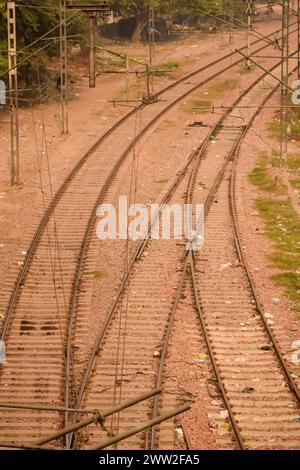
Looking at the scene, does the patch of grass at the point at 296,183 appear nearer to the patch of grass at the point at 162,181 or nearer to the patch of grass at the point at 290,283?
the patch of grass at the point at 162,181

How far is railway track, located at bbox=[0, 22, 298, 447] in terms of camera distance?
44.5 feet

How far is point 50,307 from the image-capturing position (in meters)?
17.2

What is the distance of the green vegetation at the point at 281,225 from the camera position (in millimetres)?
18702

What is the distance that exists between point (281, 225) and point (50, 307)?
320 inches

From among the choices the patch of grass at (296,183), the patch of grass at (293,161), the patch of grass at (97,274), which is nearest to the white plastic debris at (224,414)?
the patch of grass at (97,274)

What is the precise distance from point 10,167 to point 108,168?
3387mm

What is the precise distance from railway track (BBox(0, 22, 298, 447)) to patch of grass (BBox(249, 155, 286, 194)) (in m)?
4.71

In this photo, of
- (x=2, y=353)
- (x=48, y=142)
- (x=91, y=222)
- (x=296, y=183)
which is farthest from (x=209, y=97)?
(x=2, y=353)

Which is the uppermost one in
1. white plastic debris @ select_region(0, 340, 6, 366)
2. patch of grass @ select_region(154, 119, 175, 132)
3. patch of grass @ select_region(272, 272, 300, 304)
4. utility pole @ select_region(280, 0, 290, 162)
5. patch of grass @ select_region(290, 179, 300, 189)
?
utility pole @ select_region(280, 0, 290, 162)

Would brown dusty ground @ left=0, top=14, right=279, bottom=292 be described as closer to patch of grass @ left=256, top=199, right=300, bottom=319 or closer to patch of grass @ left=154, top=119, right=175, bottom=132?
patch of grass @ left=154, top=119, right=175, bottom=132

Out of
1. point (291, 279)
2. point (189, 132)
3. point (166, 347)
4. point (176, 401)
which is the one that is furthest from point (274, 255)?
point (189, 132)

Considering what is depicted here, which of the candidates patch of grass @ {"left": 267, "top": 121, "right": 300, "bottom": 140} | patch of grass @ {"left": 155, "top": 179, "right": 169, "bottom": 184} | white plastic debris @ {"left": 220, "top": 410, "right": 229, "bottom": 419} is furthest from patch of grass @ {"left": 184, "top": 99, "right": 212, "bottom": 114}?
white plastic debris @ {"left": 220, "top": 410, "right": 229, "bottom": 419}

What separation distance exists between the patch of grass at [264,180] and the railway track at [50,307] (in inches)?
185

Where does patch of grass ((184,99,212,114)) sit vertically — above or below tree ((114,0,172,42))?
below
